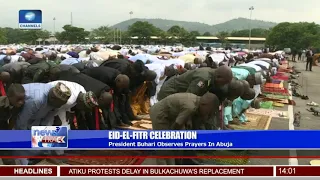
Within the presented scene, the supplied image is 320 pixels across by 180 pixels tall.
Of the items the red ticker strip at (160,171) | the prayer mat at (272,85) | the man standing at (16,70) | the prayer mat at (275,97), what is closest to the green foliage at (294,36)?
the red ticker strip at (160,171)

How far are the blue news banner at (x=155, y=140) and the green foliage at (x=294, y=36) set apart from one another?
119 cm

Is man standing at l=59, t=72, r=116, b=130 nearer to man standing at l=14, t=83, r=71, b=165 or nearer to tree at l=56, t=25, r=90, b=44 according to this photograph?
man standing at l=14, t=83, r=71, b=165

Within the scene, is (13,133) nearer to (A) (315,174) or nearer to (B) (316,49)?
(A) (315,174)

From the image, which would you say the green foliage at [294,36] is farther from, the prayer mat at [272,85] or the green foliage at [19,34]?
the prayer mat at [272,85]

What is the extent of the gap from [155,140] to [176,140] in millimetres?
213

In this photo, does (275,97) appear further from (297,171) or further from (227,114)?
(297,171)

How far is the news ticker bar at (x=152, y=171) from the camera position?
12.2ft

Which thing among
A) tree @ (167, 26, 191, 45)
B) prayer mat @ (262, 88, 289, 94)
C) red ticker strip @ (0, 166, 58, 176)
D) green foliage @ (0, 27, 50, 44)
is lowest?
red ticker strip @ (0, 166, 58, 176)

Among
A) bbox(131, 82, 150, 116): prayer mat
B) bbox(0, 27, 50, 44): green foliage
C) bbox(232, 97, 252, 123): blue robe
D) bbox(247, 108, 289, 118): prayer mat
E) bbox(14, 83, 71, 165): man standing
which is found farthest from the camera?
bbox(131, 82, 150, 116): prayer mat

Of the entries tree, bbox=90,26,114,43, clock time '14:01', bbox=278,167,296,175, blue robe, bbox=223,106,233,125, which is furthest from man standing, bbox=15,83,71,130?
clock time '14:01', bbox=278,167,296,175

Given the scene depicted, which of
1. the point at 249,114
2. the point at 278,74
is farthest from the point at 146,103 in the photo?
the point at 278,74

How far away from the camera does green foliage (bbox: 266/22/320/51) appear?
4242mm

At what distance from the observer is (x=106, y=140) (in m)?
3.82

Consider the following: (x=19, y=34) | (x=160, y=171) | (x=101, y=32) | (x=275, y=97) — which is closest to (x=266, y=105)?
(x=275, y=97)
